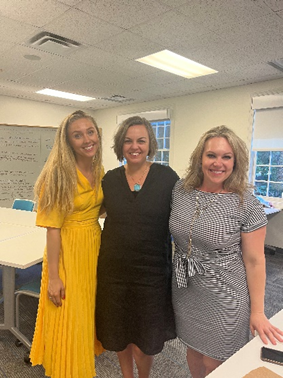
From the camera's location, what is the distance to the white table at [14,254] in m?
1.90

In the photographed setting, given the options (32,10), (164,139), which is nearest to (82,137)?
(32,10)

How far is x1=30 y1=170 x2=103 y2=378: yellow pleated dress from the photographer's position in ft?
4.75

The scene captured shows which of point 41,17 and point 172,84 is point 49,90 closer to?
point 172,84

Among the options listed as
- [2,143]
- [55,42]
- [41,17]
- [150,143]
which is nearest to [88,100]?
[2,143]

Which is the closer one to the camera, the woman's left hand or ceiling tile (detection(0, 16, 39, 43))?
the woman's left hand

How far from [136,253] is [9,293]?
1.33 metres

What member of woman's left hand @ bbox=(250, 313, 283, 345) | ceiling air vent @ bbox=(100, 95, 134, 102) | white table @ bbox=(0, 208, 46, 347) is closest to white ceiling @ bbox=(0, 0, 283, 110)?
ceiling air vent @ bbox=(100, 95, 134, 102)

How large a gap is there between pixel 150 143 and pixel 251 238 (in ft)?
2.23

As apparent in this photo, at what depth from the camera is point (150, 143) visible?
150 centimetres

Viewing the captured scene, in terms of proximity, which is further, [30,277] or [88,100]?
[88,100]

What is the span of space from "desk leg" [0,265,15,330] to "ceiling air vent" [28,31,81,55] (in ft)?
7.73

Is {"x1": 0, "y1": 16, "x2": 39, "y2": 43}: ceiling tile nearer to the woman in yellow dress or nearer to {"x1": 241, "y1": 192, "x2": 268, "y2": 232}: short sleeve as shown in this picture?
the woman in yellow dress

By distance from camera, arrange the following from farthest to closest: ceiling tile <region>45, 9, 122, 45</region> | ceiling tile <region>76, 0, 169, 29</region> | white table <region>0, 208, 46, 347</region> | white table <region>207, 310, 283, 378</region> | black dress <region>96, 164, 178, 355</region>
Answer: ceiling tile <region>45, 9, 122, 45</region> < ceiling tile <region>76, 0, 169, 29</region> < white table <region>0, 208, 46, 347</region> < black dress <region>96, 164, 178, 355</region> < white table <region>207, 310, 283, 378</region>

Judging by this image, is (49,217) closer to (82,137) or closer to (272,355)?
(82,137)
